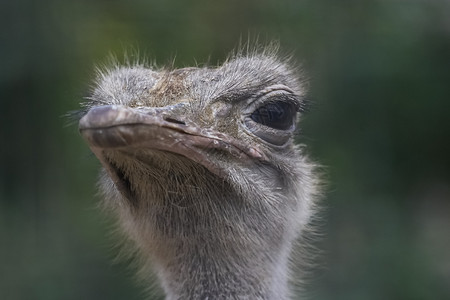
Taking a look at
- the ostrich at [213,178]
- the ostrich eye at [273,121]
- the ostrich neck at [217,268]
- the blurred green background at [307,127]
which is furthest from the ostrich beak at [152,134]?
the blurred green background at [307,127]

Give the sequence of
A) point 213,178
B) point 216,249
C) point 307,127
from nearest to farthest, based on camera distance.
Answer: point 213,178
point 216,249
point 307,127

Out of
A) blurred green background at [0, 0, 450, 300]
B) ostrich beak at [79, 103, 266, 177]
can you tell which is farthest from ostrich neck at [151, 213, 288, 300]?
blurred green background at [0, 0, 450, 300]

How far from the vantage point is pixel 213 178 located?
2.56m

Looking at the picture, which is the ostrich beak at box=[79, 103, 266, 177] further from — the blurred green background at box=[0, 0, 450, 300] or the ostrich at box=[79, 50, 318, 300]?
the blurred green background at box=[0, 0, 450, 300]

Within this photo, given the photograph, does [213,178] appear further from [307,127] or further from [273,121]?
[307,127]

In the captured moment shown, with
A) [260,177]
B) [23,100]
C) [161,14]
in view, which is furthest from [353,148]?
[260,177]

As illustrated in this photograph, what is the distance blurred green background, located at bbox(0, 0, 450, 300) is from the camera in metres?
4.84

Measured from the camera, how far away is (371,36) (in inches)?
198

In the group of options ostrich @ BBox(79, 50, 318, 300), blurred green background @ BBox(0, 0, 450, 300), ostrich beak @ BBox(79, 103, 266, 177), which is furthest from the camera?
blurred green background @ BBox(0, 0, 450, 300)

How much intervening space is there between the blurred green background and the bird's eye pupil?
1.91 meters

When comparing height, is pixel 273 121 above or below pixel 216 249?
above

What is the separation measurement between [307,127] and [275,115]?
83.2 inches

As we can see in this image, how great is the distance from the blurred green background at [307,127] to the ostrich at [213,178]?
188 cm

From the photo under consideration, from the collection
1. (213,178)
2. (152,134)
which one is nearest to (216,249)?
(213,178)
